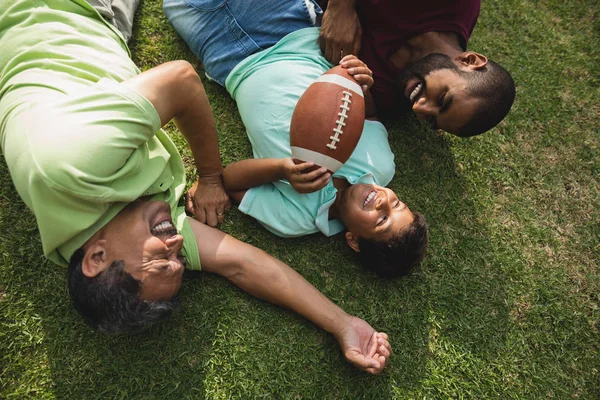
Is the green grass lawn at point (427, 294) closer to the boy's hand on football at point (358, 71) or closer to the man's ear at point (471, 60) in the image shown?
the man's ear at point (471, 60)

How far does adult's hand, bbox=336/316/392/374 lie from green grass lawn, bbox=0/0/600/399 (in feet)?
0.50

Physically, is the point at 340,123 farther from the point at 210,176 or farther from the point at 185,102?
the point at 210,176

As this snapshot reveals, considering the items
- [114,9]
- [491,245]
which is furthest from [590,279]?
[114,9]

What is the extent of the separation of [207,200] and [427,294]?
1.60 meters

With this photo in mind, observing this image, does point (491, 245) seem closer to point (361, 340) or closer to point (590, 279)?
point (590, 279)

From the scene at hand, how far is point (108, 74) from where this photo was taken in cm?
237

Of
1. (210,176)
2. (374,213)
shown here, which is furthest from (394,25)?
(210,176)

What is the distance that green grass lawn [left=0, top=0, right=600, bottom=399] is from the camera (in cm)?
260

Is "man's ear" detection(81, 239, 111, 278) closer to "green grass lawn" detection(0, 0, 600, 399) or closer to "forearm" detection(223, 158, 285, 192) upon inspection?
"green grass lawn" detection(0, 0, 600, 399)

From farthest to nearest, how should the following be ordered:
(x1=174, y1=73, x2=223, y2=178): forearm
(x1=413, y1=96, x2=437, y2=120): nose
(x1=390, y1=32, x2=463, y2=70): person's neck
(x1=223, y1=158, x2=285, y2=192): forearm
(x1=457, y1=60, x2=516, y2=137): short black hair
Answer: (x1=390, y1=32, x2=463, y2=70): person's neck, (x1=413, y1=96, x2=437, y2=120): nose, (x1=457, y1=60, x2=516, y2=137): short black hair, (x1=223, y1=158, x2=285, y2=192): forearm, (x1=174, y1=73, x2=223, y2=178): forearm

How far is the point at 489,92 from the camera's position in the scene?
279 centimetres

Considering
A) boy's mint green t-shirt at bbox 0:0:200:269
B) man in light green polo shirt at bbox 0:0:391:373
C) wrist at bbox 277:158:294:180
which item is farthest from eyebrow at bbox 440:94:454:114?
boy's mint green t-shirt at bbox 0:0:200:269

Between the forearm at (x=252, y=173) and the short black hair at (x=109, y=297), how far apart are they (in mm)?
963

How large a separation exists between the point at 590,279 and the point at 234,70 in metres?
2.96
